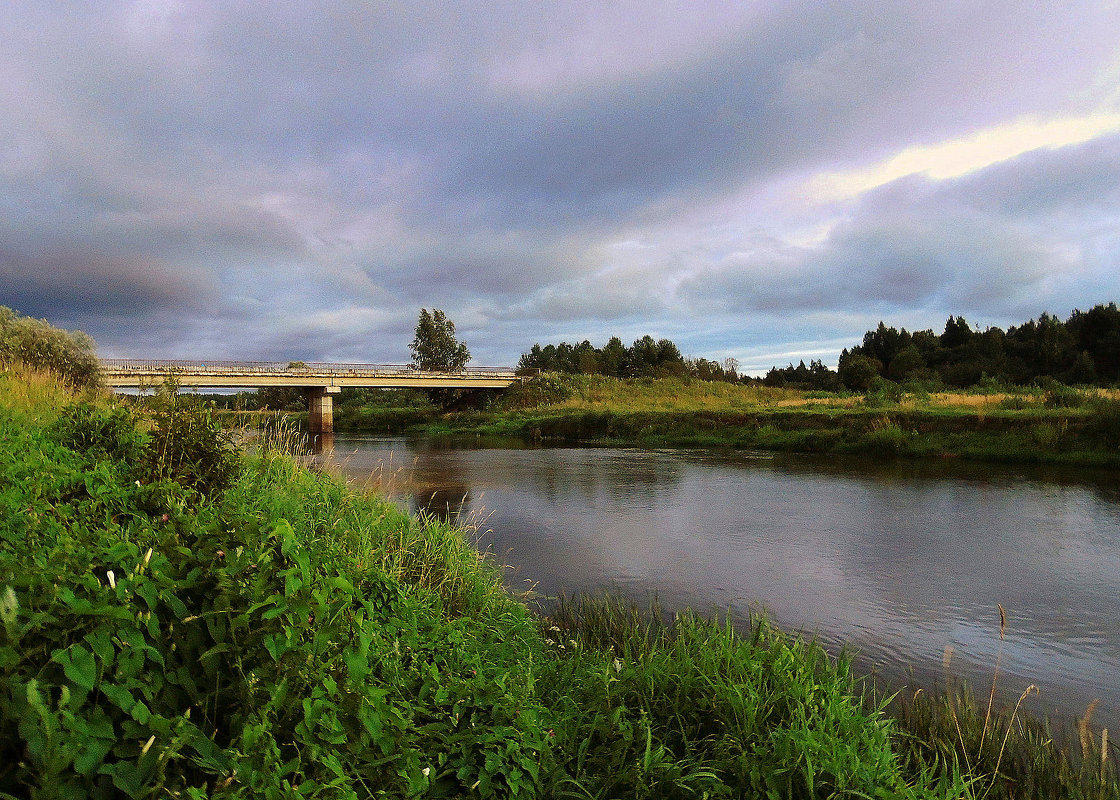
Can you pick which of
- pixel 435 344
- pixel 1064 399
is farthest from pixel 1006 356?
pixel 435 344

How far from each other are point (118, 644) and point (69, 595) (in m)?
0.26

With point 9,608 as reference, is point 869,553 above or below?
below

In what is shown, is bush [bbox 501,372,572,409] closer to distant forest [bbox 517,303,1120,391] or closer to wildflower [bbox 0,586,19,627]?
distant forest [bbox 517,303,1120,391]

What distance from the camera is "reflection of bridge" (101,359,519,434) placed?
4425cm

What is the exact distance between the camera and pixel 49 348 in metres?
17.4

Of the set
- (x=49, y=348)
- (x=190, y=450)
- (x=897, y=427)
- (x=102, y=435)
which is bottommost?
(x=897, y=427)

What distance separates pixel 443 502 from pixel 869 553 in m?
8.61

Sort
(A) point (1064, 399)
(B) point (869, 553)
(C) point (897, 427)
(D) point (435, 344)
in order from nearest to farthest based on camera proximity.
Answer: (B) point (869, 553)
(C) point (897, 427)
(A) point (1064, 399)
(D) point (435, 344)

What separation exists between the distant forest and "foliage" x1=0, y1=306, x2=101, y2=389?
43.1 metres

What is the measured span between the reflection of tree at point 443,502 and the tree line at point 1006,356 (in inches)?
1512

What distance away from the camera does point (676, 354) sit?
90.8 meters

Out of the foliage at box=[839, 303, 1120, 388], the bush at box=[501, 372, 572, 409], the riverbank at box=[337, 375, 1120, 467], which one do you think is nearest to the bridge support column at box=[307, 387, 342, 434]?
the riverbank at box=[337, 375, 1120, 467]

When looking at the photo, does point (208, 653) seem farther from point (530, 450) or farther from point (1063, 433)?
point (530, 450)

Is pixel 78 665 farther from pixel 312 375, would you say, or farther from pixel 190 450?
pixel 312 375
